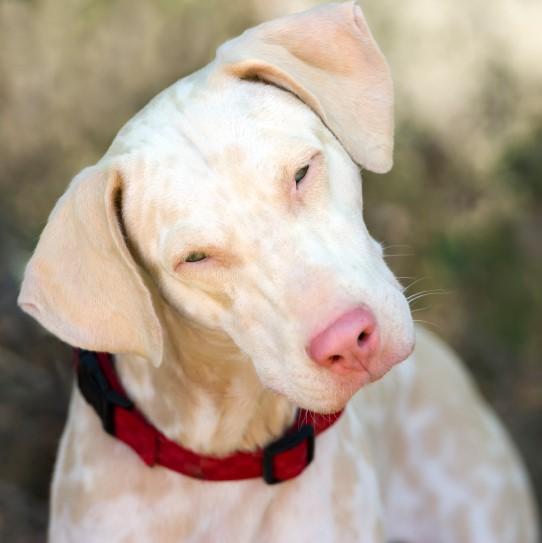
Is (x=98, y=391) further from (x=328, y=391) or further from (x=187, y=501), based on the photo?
(x=328, y=391)

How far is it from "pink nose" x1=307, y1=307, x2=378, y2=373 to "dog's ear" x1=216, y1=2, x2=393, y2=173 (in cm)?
51

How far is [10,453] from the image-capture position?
13.7 ft

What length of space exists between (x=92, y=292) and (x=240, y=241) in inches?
13.6

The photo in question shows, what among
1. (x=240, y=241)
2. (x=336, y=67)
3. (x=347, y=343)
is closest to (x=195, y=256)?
(x=240, y=241)

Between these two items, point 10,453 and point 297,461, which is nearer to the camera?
point 297,461

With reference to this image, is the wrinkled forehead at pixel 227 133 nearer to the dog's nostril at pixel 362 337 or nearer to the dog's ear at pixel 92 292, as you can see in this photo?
the dog's ear at pixel 92 292

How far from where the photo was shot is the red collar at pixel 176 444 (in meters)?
2.62

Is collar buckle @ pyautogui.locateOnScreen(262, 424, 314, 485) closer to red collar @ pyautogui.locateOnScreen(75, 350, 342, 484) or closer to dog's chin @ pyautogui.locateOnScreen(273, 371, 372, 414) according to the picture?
red collar @ pyautogui.locateOnScreen(75, 350, 342, 484)

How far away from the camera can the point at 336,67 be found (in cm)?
265

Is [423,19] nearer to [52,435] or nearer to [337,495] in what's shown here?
[52,435]

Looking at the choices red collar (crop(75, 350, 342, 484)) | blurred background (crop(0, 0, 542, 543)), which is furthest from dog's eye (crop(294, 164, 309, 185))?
blurred background (crop(0, 0, 542, 543))

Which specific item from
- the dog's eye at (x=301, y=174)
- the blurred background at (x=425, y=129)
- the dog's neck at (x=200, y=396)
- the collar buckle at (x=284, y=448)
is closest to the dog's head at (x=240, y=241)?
the dog's eye at (x=301, y=174)

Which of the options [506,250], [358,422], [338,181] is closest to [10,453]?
[358,422]

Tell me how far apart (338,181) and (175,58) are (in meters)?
3.40
